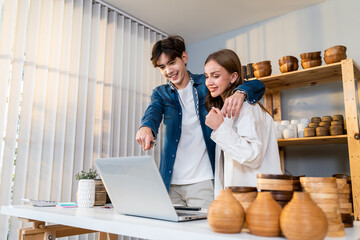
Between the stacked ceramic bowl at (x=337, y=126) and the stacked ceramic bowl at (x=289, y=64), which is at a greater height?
the stacked ceramic bowl at (x=289, y=64)

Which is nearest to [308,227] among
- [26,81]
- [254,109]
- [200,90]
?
[254,109]

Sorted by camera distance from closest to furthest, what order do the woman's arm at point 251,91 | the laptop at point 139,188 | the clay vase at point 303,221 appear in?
the clay vase at point 303,221 < the laptop at point 139,188 < the woman's arm at point 251,91

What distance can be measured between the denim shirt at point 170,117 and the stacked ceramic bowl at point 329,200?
35.1 inches

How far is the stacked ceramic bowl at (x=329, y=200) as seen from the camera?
661 mm

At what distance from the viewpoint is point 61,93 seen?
2574 millimetres

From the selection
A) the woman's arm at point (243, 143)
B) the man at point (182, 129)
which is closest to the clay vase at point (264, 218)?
the woman's arm at point (243, 143)

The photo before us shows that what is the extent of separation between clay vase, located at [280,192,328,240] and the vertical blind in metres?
2.11

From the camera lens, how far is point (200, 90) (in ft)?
5.69

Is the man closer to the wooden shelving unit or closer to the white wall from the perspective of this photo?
the wooden shelving unit

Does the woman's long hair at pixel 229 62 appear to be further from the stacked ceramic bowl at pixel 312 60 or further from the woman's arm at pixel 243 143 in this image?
the stacked ceramic bowl at pixel 312 60

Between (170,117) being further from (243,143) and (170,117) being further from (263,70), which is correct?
(263,70)

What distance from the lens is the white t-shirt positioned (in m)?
1.59

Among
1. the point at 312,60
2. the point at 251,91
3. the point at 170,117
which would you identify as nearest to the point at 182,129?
the point at 170,117

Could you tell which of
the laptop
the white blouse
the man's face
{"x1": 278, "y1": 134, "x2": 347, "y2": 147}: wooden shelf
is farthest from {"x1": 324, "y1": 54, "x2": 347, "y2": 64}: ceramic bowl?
the laptop
